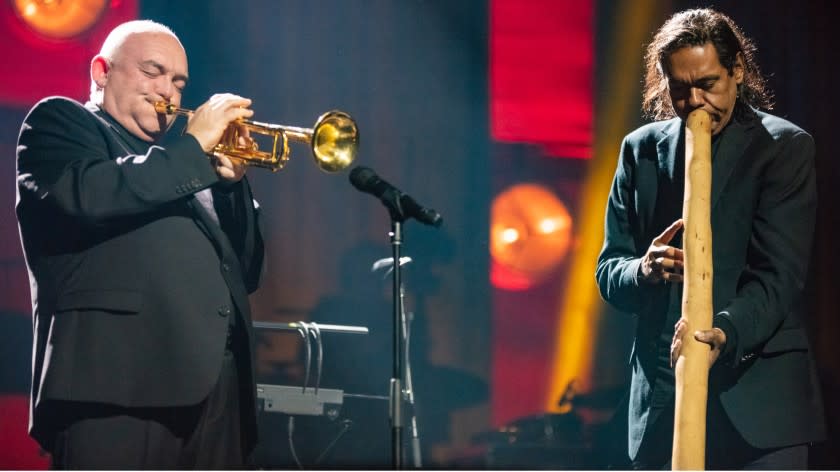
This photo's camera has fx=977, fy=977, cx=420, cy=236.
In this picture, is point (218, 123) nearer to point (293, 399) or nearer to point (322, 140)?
point (322, 140)

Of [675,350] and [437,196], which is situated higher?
[437,196]

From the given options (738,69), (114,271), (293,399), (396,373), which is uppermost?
(738,69)

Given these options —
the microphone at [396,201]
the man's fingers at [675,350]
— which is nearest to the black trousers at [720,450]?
the man's fingers at [675,350]

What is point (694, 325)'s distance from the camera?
2.19m

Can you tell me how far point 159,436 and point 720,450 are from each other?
134 centimetres

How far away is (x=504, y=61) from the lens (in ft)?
16.3

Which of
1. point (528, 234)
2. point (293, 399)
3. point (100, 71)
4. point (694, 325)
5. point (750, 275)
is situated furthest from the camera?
point (528, 234)

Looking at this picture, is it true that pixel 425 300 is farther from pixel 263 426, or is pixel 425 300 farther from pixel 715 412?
pixel 715 412

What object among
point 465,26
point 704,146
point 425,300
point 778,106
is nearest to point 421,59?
point 465,26

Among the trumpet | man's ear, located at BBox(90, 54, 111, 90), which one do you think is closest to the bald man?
man's ear, located at BBox(90, 54, 111, 90)

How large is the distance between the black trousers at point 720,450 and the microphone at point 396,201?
72 cm

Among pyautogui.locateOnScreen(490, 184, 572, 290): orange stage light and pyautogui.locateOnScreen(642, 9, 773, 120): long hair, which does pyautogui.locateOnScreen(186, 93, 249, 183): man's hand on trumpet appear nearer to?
pyautogui.locateOnScreen(642, 9, 773, 120): long hair

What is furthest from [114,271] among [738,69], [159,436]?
[738,69]

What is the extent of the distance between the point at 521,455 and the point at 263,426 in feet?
3.94
